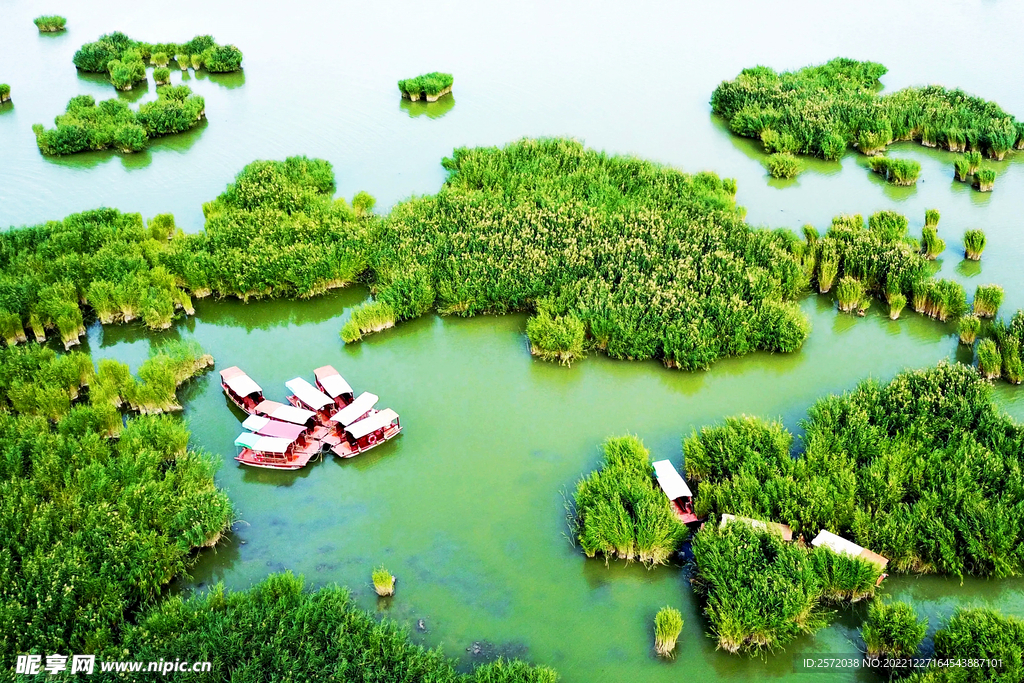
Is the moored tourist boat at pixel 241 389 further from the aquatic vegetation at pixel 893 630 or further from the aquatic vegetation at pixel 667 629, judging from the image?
the aquatic vegetation at pixel 893 630

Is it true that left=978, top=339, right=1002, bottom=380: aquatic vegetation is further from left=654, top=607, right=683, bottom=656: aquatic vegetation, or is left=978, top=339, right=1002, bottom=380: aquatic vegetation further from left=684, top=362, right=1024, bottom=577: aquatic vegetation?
left=654, top=607, right=683, bottom=656: aquatic vegetation

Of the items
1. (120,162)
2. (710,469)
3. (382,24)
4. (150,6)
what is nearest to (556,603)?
(710,469)

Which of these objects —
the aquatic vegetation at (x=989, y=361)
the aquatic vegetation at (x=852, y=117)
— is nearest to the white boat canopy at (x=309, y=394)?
the aquatic vegetation at (x=989, y=361)

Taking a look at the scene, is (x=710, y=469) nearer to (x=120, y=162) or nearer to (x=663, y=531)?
(x=663, y=531)

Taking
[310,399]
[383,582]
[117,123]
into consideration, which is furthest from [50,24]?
[383,582]

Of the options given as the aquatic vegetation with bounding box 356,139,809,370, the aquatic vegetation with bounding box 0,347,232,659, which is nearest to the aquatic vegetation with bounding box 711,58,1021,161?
the aquatic vegetation with bounding box 356,139,809,370
